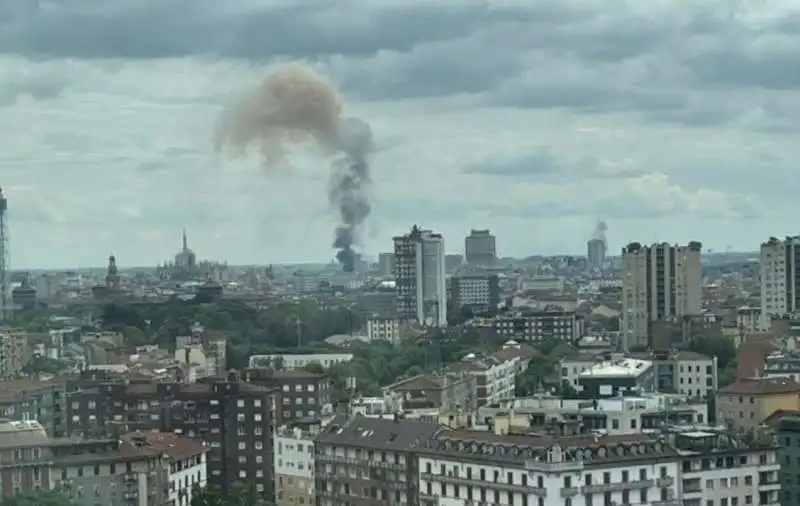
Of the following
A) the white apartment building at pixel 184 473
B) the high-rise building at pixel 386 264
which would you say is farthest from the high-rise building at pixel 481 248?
the white apartment building at pixel 184 473

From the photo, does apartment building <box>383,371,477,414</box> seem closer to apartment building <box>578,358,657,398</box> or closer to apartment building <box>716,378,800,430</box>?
apartment building <box>578,358,657,398</box>

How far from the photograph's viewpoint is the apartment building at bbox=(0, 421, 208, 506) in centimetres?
1173

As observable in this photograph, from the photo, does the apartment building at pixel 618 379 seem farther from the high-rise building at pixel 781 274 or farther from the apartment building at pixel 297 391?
the high-rise building at pixel 781 274

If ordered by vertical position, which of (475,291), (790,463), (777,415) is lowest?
(790,463)

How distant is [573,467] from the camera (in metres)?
10.7

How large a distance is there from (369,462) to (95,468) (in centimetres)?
190

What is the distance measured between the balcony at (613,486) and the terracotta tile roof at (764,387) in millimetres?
5402

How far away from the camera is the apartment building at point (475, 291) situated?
4400cm

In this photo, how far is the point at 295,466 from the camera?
1417cm

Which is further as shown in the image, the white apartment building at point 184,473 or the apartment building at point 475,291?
the apartment building at point 475,291

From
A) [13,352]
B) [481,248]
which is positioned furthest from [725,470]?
[481,248]

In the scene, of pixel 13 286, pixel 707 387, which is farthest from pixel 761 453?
pixel 13 286

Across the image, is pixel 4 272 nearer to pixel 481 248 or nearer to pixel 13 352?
pixel 13 352

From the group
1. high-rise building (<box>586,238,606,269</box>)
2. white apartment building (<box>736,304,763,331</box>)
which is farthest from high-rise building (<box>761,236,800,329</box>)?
high-rise building (<box>586,238,606,269</box>)
